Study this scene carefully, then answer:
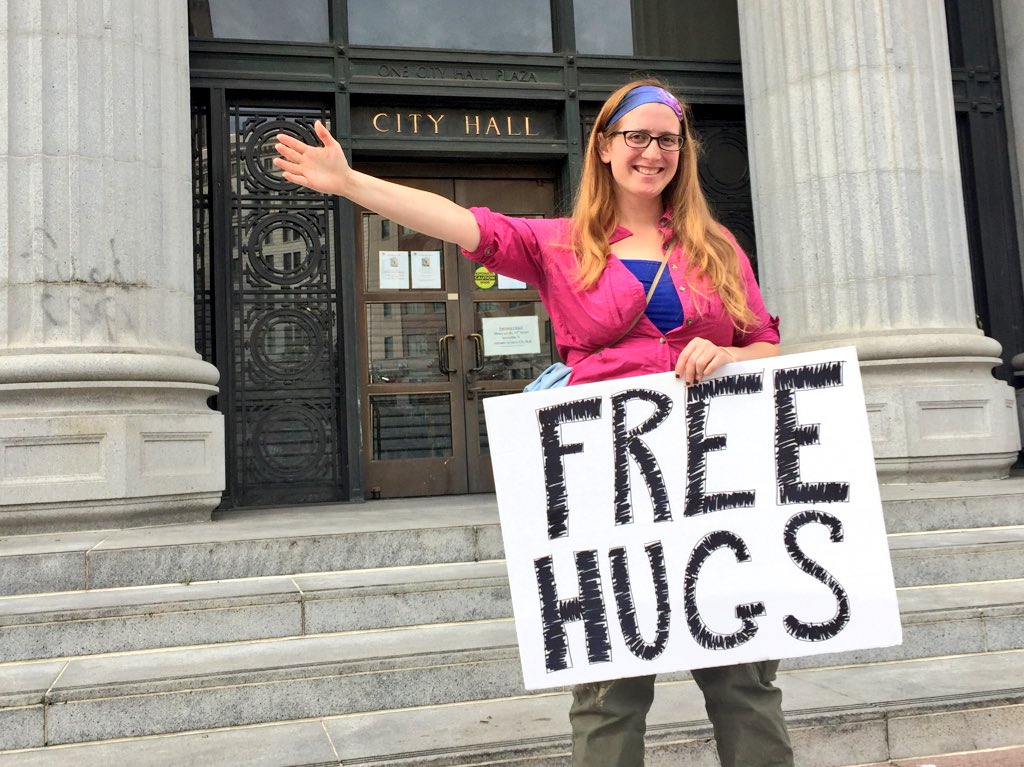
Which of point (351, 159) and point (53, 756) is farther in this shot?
point (351, 159)

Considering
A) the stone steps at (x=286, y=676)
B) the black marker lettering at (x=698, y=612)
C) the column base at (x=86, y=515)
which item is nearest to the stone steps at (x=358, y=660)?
the stone steps at (x=286, y=676)

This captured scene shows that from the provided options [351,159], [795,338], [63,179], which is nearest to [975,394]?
[795,338]

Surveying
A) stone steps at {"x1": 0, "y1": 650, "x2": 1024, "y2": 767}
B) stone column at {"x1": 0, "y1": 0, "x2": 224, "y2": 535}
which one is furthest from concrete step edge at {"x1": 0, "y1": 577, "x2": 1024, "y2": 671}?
stone column at {"x1": 0, "y1": 0, "x2": 224, "y2": 535}

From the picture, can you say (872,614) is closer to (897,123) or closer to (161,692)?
(161,692)

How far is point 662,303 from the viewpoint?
2475 millimetres

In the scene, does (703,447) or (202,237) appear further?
(202,237)

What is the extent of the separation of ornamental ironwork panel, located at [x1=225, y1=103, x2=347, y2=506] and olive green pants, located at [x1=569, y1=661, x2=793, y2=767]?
5958 millimetres

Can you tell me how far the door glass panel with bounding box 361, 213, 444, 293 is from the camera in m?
8.72

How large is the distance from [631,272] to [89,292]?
4.71 meters

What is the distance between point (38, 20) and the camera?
6148mm

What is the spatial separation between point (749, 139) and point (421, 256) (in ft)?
9.79

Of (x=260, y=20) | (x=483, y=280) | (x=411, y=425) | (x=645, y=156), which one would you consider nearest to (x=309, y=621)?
(x=645, y=156)

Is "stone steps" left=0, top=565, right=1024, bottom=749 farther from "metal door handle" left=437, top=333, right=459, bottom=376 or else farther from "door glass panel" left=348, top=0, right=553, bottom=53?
"door glass panel" left=348, top=0, right=553, bottom=53

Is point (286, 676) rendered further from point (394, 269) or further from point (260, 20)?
point (260, 20)
